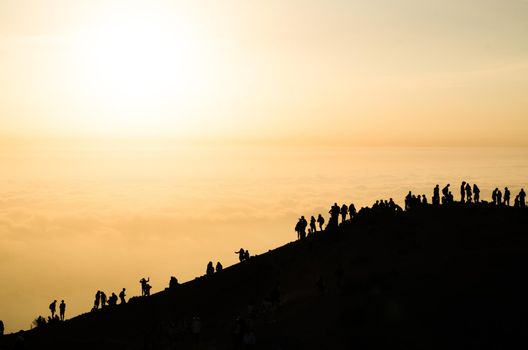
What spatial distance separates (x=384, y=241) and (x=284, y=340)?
18.2m

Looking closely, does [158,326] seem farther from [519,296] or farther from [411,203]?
[411,203]

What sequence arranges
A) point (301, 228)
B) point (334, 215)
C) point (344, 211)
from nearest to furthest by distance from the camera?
point (334, 215) → point (344, 211) → point (301, 228)

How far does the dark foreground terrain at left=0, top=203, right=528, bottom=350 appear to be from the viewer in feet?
93.6

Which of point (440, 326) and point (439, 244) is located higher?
point (439, 244)

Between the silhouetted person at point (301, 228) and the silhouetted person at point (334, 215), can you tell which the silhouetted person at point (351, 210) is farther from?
the silhouetted person at point (301, 228)

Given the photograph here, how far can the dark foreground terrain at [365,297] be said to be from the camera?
1123 inches

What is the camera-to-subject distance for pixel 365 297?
107 feet

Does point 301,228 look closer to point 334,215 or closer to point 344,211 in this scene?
point 334,215

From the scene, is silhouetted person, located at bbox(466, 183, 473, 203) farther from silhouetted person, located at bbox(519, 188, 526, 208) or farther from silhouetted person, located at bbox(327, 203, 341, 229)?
silhouetted person, located at bbox(327, 203, 341, 229)

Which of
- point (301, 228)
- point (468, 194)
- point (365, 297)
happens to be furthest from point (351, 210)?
point (365, 297)

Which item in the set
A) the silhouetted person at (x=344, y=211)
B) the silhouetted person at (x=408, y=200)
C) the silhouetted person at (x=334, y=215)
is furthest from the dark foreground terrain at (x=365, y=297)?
the silhouetted person at (x=408, y=200)

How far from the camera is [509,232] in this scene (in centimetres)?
4253

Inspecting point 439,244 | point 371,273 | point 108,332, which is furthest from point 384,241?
point 108,332

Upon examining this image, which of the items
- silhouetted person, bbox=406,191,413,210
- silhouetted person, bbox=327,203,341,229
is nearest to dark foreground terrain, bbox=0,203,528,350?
silhouetted person, bbox=327,203,341,229
